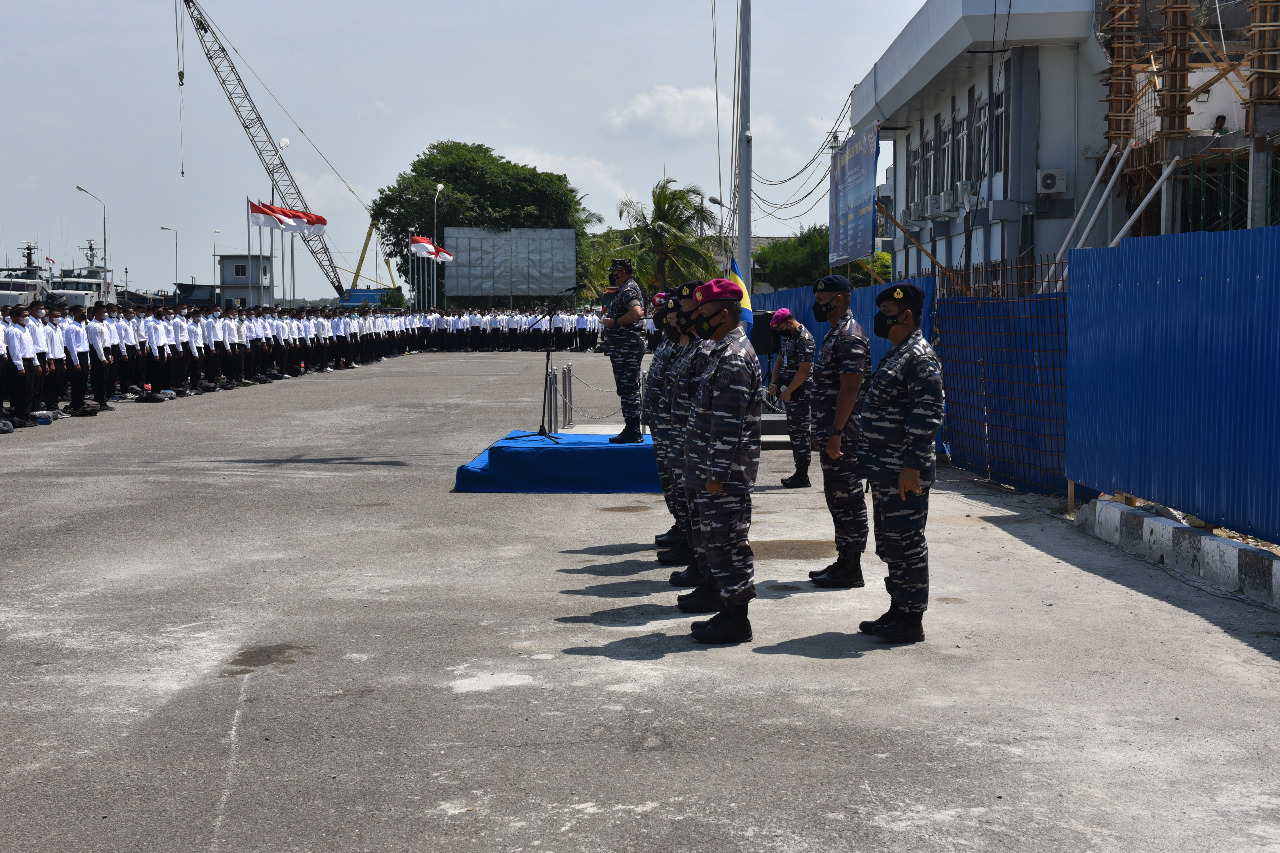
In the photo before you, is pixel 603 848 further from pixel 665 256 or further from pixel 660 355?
pixel 665 256

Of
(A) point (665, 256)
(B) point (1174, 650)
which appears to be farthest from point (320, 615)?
(A) point (665, 256)

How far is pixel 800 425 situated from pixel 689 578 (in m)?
4.64

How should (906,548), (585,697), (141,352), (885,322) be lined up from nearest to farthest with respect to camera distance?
(585,697) < (906,548) < (885,322) < (141,352)

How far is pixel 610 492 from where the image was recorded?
12.5 meters

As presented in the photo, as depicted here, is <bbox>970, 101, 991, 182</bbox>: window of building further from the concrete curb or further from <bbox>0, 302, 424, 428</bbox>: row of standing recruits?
the concrete curb

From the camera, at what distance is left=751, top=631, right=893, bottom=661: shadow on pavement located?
6242 mm

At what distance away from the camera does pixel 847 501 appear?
25.8 feet

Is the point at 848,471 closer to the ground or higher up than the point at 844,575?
higher up

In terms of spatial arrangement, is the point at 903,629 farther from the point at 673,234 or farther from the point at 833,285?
the point at 673,234

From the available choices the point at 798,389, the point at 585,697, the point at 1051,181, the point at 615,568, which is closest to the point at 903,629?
the point at 585,697

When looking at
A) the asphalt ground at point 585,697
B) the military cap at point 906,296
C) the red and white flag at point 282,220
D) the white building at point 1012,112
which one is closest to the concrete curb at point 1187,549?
the asphalt ground at point 585,697

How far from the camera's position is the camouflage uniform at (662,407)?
8.70 metres

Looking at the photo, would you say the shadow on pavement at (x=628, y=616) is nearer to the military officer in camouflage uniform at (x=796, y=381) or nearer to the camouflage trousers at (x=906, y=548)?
the camouflage trousers at (x=906, y=548)

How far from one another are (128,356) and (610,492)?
Answer: 14817 mm
